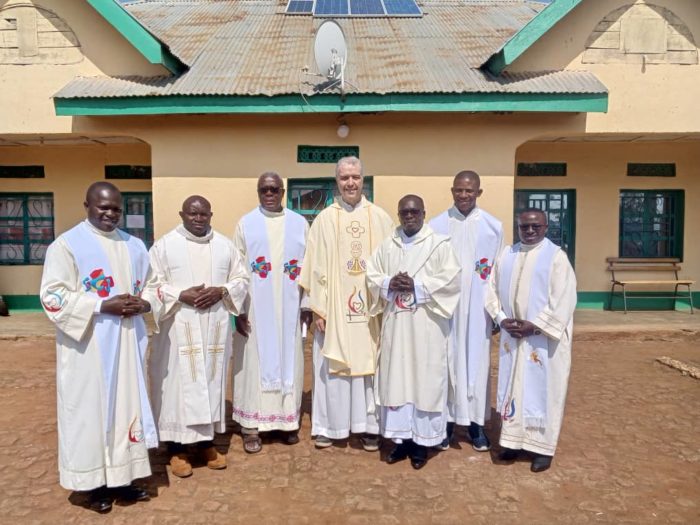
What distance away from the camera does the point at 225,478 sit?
12.2 ft

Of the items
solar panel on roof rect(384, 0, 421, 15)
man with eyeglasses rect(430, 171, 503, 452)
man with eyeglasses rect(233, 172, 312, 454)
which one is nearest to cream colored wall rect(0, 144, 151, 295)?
solar panel on roof rect(384, 0, 421, 15)

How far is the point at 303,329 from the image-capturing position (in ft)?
14.4

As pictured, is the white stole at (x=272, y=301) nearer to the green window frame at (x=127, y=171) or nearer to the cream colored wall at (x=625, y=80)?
the cream colored wall at (x=625, y=80)

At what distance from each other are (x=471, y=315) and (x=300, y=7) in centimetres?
839

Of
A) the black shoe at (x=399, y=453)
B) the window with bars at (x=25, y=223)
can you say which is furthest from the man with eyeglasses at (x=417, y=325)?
the window with bars at (x=25, y=223)

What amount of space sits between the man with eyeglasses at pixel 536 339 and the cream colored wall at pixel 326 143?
3.87 m

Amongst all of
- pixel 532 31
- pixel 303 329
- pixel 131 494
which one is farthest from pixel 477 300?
pixel 532 31

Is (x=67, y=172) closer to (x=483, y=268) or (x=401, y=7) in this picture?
(x=401, y=7)

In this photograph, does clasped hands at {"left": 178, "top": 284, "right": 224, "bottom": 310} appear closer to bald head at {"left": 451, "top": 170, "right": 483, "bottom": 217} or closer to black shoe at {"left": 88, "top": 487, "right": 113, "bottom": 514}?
black shoe at {"left": 88, "top": 487, "right": 113, "bottom": 514}

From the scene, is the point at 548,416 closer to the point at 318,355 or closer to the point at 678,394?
the point at 318,355

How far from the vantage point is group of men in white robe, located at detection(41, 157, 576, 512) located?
3.16m

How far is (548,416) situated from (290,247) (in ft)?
7.41

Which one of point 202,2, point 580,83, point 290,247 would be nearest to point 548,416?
point 290,247

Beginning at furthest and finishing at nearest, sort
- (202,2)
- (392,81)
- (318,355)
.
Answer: (202,2) < (392,81) < (318,355)
